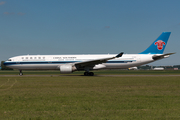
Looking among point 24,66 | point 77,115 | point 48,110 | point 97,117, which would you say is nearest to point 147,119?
point 97,117

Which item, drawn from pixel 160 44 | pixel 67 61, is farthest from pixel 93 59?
pixel 160 44

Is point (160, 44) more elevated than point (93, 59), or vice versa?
point (160, 44)

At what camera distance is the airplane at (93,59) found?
29.2 meters

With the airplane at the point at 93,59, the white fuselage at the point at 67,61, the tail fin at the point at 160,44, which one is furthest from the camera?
the tail fin at the point at 160,44

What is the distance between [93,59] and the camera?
98.1 ft

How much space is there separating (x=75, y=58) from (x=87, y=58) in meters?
1.97

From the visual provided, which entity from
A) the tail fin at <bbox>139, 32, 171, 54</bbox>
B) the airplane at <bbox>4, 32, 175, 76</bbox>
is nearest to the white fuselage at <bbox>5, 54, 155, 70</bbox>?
the airplane at <bbox>4, 32, 175, 76</bbox>

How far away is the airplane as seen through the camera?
2917 centimetres

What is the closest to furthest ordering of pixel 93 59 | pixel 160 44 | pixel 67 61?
pixel 67 61 < pixel 93 59 < pixel 160 44

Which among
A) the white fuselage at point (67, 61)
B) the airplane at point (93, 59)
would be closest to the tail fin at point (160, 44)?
the airplane at point (93, 59)

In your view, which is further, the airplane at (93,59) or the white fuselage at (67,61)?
the white fuselage at (67,61)

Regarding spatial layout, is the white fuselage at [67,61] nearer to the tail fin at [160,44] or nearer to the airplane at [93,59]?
the airplane at [93,59]

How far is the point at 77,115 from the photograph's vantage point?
214 inches

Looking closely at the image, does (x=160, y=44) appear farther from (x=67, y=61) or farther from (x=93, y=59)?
(x=67, y=61)
